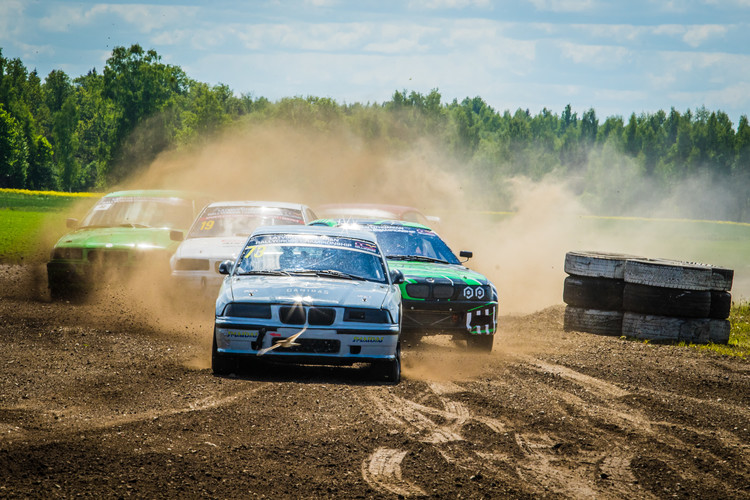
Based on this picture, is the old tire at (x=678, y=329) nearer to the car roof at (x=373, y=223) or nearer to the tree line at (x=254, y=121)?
the car roof at (x=373, y=223)

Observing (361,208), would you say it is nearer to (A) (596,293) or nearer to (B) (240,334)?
(A) (596,293)

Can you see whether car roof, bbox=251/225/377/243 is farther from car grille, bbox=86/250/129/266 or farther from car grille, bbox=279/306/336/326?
car grille, bbox=86/250/129/266

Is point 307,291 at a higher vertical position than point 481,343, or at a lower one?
higher

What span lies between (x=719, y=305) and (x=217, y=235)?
23.6 ft

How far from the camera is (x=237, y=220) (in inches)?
517

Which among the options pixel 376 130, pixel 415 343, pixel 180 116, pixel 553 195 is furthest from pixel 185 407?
pixel 180 116

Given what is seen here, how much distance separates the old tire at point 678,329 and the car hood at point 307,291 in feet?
16.9

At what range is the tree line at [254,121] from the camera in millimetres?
87438

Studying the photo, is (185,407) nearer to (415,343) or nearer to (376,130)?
(415,343)

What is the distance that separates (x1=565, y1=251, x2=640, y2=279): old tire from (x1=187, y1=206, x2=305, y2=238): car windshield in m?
4.09

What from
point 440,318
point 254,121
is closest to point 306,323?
point 440,318

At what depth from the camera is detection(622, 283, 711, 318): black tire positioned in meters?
11.7

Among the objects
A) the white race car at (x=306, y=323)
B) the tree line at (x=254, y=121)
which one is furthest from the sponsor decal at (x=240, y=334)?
the tree line at (x=254, y=121)

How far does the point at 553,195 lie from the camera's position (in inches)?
1458
